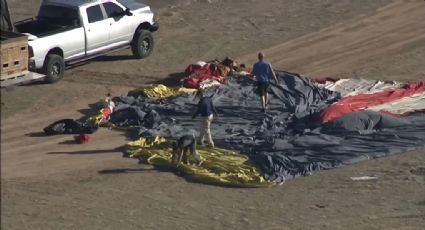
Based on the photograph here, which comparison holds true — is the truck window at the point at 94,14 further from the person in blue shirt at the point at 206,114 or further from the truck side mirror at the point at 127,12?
the person in blue shirt at the point at 206,114

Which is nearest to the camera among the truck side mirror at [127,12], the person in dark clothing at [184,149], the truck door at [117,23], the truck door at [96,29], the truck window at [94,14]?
the person in dark clothing at [184,149]

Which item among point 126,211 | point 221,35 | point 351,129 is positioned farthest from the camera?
point 221,35

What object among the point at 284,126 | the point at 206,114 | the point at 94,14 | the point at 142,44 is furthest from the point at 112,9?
the point at 206,114

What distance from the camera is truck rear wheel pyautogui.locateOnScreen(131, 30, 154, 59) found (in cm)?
3528

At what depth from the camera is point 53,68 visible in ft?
108

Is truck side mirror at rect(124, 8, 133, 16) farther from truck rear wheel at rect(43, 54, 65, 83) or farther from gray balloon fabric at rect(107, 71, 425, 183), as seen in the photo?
gray balloon fabric at rect(107, 71, 425, 183)

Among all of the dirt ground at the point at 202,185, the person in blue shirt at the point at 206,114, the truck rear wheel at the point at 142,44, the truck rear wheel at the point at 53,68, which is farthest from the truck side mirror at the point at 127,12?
the person in blue shirt at the point at 206,114

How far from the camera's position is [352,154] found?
27594mm

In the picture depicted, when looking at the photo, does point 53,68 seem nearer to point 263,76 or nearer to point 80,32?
point 80,32

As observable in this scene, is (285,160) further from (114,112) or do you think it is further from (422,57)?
(422,57)

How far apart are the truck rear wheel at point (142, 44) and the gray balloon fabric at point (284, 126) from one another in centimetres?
390

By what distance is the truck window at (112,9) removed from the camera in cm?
3449

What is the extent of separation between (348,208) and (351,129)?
4.76 m

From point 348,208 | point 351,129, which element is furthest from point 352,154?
point 348,208
